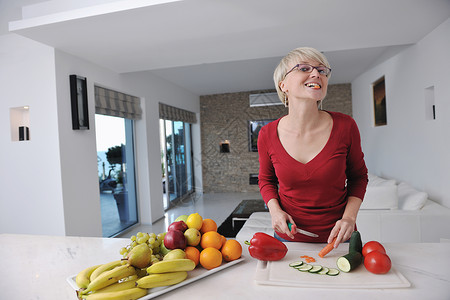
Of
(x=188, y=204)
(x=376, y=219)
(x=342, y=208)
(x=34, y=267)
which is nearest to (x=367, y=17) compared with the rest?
(x=376, y=219)

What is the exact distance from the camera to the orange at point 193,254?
0.94 m

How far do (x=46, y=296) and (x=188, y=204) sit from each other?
6.16 meters

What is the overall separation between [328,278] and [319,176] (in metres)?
0.44

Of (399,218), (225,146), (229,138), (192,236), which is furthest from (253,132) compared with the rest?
(192,236)

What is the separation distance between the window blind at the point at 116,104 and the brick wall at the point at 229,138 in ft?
10.4

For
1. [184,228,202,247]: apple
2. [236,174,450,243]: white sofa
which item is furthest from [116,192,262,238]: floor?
[184,228,202,247]: apple

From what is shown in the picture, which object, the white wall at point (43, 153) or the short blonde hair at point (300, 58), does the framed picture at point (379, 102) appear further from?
the white wall at point (43, 153)

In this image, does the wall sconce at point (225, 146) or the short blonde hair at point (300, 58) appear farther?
the wall sconce at point (225, 146)

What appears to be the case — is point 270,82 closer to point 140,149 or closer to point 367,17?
point 140,149

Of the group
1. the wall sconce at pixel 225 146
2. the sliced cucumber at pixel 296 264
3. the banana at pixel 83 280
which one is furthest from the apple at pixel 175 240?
the wall sconce at pixel 225 146

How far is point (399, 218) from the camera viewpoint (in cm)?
285

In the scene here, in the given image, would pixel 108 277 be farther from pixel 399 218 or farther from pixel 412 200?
pixel 412 200

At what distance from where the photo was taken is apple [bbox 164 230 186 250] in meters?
0.93

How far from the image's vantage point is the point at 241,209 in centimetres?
445
